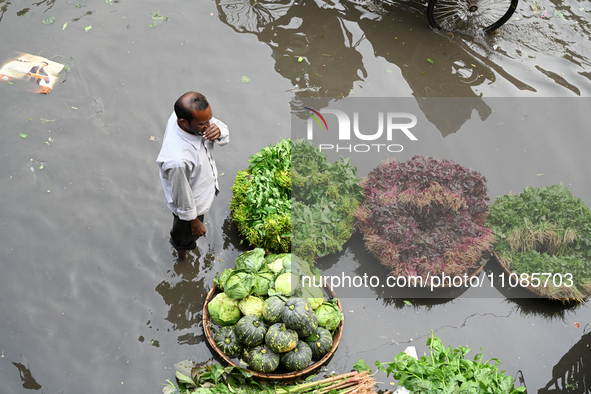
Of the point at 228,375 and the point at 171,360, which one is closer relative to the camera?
the point at 228,375

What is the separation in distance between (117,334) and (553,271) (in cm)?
367

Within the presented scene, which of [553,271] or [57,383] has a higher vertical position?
[553,271]

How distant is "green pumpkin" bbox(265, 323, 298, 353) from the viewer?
2943 mm

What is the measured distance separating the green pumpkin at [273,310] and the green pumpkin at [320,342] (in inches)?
11.6

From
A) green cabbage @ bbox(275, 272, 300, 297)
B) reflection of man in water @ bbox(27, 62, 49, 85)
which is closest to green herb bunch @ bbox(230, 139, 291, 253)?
green cabbage @ bbox(275, 272, 300, 297)

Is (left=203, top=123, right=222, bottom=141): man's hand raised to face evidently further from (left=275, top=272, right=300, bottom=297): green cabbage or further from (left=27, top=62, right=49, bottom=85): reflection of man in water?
(left=27, top=62, right=49, bottom=85): reflection of man in water

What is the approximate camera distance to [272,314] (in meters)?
3.07

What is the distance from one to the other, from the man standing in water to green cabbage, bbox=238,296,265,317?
2.21 feet

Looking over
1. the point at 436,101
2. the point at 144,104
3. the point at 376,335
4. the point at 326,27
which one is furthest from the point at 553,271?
the point at 144,104

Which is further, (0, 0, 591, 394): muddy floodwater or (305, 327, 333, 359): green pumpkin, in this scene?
(0, 0, 591, 394): muddy floodwater

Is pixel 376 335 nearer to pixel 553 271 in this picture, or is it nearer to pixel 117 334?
pixel 553 271

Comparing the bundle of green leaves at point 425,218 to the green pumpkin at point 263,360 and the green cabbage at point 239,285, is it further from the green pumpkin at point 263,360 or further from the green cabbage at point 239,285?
the green pumpkin at point 263,360

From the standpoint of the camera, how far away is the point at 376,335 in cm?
361

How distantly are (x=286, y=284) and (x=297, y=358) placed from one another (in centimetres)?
54
